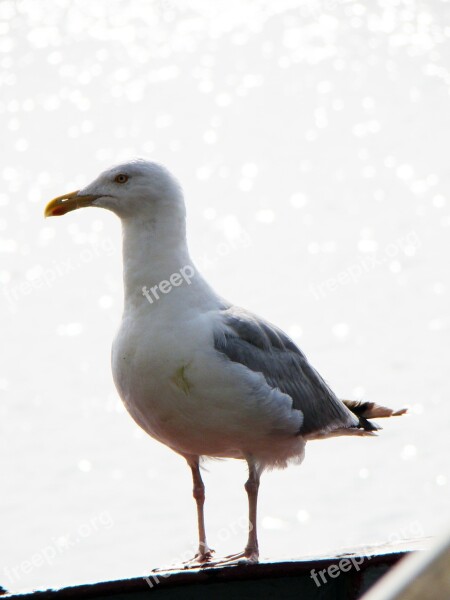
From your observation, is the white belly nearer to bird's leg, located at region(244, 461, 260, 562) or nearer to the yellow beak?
bird's leg, located at region(244, 461, 260, 562)

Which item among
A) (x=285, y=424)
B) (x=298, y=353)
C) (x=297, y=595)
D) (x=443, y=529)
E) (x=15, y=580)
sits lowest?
(x=443, y=529)

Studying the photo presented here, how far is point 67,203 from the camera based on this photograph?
470 centimetres

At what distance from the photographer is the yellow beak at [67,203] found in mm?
4668

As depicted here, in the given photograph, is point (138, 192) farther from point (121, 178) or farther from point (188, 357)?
point (188, 357)

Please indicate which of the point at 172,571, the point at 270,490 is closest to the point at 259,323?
the point at 172,571

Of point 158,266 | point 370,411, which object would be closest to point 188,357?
point 158,266

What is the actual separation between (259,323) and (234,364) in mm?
381

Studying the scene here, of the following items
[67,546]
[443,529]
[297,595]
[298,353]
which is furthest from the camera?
[67,546]

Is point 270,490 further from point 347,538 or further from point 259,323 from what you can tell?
point 259,323

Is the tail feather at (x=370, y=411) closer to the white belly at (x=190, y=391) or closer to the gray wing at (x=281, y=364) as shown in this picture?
the gray wing at (x=281, y=364)

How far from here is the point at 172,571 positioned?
380cm

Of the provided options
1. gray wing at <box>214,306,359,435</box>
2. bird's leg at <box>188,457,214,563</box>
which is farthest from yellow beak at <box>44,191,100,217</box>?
bird's leg at <box>188,457,214,563</box>

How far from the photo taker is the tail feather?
18.2ft

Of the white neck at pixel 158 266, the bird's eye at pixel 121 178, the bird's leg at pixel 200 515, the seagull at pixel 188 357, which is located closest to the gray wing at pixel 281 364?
the seagull at pixel 188 357
